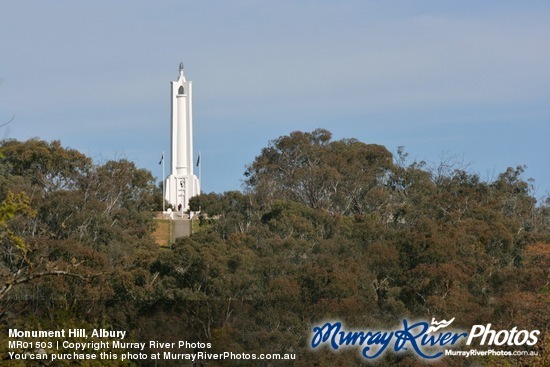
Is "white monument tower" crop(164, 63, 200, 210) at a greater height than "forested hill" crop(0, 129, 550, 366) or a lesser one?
greater

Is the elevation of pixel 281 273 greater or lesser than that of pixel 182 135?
lesser

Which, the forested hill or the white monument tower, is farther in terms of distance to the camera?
the white monument tower

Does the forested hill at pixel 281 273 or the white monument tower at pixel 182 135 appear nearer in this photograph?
the forested hill at pixel 281 273

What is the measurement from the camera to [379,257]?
130ft

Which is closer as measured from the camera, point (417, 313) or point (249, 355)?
point (249, 355)

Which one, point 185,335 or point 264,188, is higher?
point 264,188

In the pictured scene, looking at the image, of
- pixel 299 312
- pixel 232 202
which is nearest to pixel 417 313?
pixel 299 312

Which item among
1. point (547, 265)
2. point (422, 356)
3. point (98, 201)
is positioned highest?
point (98, 201)

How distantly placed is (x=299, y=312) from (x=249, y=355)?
321 cm

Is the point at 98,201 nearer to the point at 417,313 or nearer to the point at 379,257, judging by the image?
the point at 379,257

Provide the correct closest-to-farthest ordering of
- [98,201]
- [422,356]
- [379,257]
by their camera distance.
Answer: [422,356] < [379,257] < [98,201]

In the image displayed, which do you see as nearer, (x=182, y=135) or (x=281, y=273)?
(x=281, y=273)

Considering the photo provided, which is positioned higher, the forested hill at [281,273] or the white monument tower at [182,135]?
the white monument tower at [182,135]

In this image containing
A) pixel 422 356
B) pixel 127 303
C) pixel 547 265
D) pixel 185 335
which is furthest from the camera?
pixel 547 265
